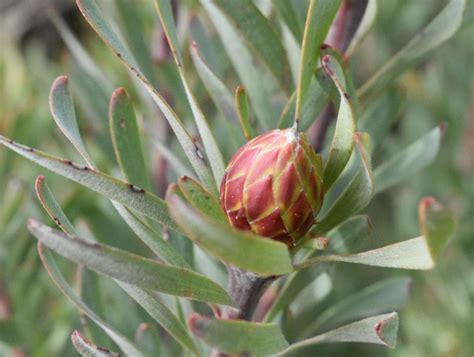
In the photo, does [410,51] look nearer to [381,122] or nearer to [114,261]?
[381,122]

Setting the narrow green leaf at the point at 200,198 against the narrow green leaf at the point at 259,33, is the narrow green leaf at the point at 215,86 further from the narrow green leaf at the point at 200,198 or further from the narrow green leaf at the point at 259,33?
the narrow green leaf at the point at 200,198

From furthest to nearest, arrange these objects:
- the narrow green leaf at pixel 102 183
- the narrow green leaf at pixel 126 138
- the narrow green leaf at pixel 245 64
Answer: the narrow green leaf at pixel 245 64, the narrow green leaf at pixel 126 138, the narrow green leaf at pixel 102 183

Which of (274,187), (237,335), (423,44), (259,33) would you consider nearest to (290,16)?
(259,33)

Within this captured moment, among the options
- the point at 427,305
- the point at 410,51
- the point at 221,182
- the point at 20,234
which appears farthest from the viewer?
the point at 427,305

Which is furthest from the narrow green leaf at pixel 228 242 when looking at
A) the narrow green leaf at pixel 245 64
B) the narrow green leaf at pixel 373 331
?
the narrow green leaf at pixel 245 64

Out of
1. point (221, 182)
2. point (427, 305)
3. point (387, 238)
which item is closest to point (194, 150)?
point (221, 182)

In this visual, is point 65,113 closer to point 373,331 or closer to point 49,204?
point 49,204
